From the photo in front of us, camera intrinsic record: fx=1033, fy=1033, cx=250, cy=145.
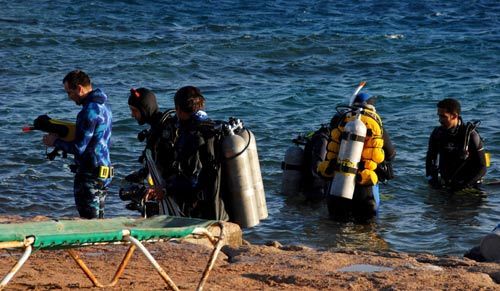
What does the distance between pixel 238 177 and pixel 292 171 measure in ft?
12.1

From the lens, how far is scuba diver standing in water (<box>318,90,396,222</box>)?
28.1 ft

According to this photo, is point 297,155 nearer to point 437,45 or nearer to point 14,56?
point 14,56

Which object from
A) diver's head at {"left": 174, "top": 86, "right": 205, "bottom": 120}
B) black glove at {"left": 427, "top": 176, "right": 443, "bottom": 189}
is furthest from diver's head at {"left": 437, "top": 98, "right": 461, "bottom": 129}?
diver's head at {"left": 174, "top": 86, "right": 205, "bottom": 120}

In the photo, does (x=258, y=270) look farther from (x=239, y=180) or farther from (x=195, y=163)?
(x=195, y=163)

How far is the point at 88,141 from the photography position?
7.43 meters

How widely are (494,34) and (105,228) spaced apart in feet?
63.2

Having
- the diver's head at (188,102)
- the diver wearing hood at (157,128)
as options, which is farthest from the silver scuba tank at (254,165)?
the diver wearing hood at (157,128)

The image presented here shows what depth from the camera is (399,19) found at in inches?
1047

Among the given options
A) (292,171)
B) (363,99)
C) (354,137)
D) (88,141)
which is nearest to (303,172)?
(292,171)

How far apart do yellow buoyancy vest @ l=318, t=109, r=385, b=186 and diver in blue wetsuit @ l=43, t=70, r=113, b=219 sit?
217cm

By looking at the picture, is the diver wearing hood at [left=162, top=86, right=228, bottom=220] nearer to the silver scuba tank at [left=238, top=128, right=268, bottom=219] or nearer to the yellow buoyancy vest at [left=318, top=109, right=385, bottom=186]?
the silver scuba tank at [left=238, top=128, right=268, bottom=219]

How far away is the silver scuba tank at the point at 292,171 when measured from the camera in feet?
33.6

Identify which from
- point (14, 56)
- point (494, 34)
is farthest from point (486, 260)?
point (494, 34)

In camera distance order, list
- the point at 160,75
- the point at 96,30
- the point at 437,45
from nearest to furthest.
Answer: the point at 160,75 < the point at 437,45 < the point at 96,30
